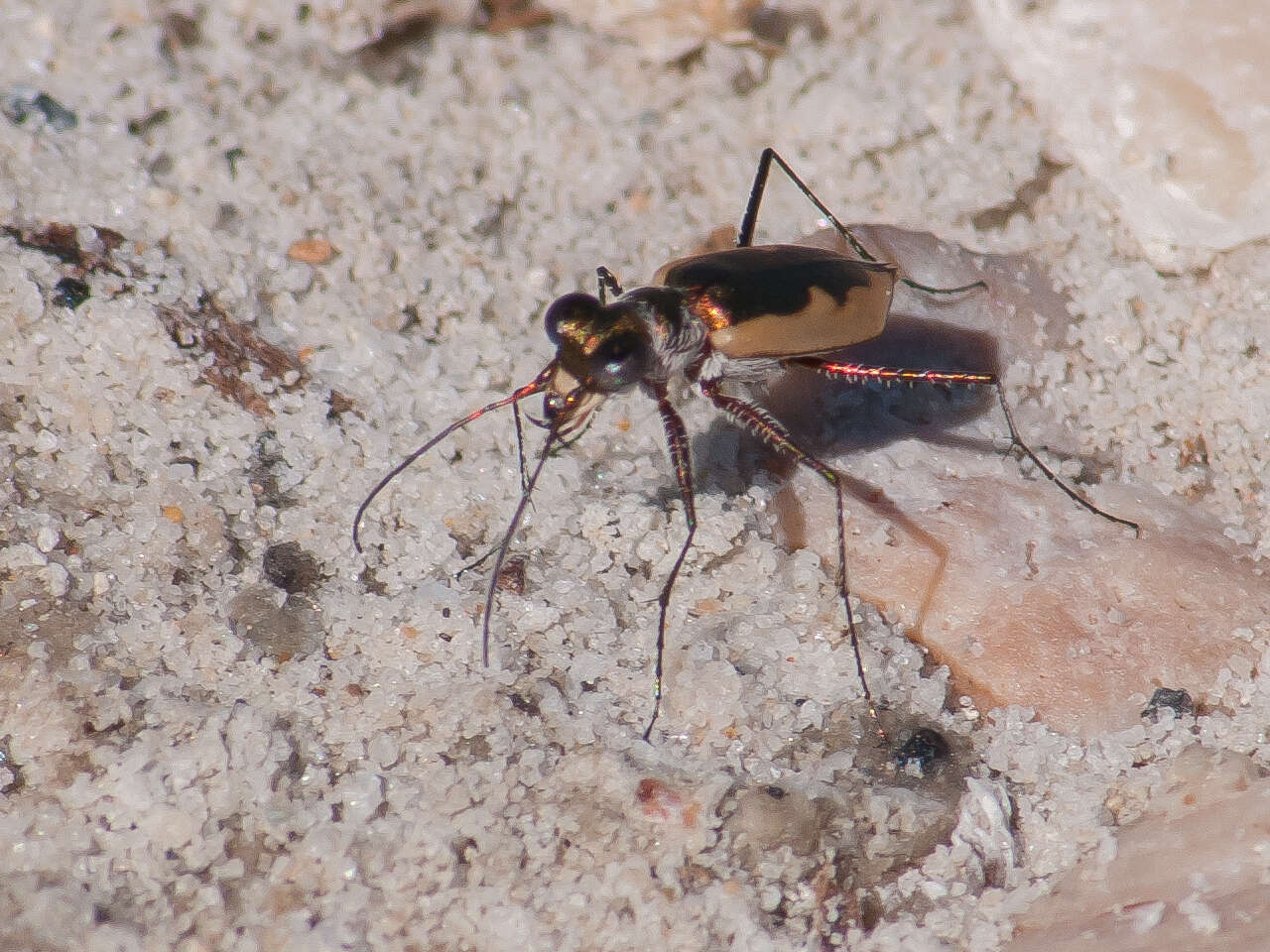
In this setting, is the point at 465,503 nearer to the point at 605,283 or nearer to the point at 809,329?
the point at 605,283

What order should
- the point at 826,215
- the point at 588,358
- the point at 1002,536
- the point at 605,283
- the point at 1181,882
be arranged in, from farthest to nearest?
the point at 826,215 → the point at 605,283 → the point at 1002,536 → the point at 588,358 → the point at 1181,882

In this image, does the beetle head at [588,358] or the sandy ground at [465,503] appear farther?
the beetle head at [588,358]

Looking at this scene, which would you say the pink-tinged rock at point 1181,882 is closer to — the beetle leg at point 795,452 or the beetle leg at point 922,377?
the beetle leg at point 795,452

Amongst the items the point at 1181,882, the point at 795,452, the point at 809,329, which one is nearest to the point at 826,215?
the point at 809,329

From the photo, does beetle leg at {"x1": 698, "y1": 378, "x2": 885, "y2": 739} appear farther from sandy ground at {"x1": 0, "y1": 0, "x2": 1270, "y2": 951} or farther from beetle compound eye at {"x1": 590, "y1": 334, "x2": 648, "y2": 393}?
beetle compound eye at {"x1": 590, "y1": 334, "x2": 648, "y2": 393}

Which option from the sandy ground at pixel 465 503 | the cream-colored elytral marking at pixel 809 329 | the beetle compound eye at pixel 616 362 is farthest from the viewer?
the cream-colored elytral marking at pixel 809 329

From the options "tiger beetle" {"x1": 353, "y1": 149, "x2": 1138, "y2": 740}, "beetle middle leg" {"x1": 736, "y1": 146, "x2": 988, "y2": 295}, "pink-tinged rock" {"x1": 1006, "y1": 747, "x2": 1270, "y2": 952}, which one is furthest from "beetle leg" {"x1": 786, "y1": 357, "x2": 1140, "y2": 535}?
"pink-tinged rock" {"x1": 1006, "y1": 747, "x2": 1270, "y2": 952}

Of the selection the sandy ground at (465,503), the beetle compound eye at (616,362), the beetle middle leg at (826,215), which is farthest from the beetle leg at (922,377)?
the beetle compound eye at (616,362)
